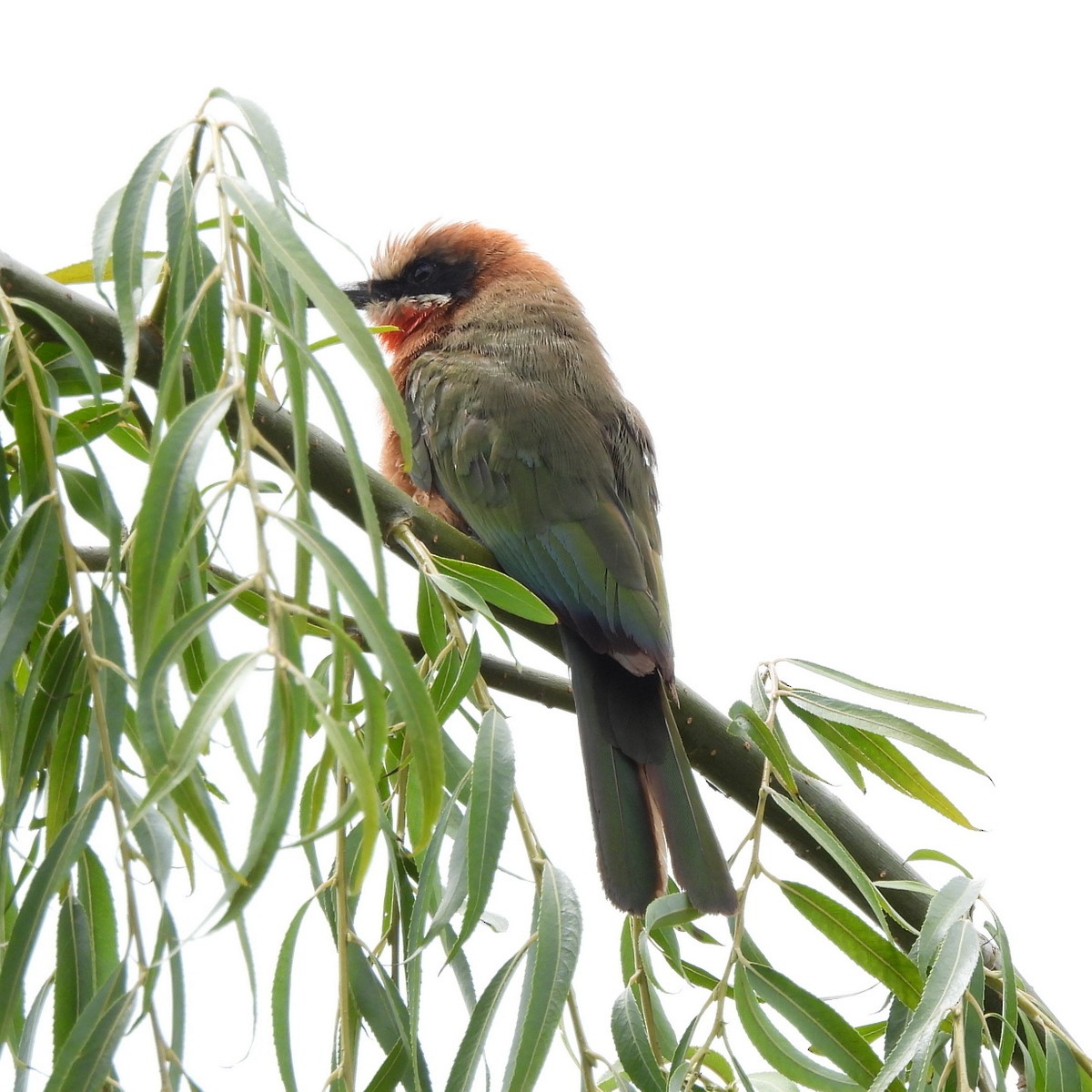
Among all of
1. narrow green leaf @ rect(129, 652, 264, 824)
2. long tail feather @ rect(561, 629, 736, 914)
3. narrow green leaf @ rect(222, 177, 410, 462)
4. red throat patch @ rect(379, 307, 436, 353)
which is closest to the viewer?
narrow green leaf @ rect(129, 652, 264, 824)

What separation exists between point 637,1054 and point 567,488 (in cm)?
122

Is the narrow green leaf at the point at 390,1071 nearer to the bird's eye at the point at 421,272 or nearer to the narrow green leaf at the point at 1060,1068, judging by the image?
Answer: the narrow green leaf at the point at 1060,1068

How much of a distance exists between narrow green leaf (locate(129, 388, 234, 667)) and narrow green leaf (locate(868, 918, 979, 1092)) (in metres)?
0.71

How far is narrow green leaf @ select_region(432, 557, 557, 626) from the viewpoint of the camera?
58.6 inches

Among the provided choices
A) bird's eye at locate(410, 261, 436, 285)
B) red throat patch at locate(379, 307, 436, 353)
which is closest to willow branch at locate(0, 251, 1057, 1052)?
red throat patch at locate(379, 307, 436, 353)

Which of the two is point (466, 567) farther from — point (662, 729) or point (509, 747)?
point (662, 729)

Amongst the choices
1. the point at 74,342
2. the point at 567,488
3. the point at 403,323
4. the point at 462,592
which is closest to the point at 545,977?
the point at 462,592

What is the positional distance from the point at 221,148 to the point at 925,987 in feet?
3.14

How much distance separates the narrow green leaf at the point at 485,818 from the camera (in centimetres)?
117

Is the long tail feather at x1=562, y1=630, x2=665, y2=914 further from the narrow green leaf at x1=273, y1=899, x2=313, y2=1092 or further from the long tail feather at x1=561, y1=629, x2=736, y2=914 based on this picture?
the narrow green leaf at x1=273, y1=899, x2=313, y2=1092

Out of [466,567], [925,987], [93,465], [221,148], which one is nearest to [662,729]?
[466,567]

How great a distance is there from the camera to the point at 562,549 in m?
2.22

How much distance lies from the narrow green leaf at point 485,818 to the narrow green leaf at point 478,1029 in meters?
0.06

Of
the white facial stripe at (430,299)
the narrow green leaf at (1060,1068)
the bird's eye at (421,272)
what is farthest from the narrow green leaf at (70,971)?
the bird's eye at (421,272)
